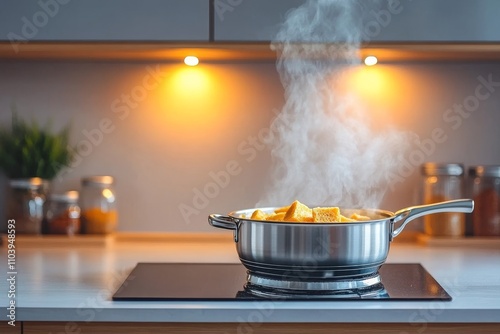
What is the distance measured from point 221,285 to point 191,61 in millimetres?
773

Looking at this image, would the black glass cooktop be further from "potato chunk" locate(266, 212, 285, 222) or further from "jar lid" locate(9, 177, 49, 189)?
"jar lid" locate(9, 177, 49, 189)

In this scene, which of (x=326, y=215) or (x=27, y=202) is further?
(x=27, y=202)

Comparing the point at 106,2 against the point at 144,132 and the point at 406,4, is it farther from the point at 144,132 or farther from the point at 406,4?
the point at 406,4

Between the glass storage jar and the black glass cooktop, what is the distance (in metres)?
0.44

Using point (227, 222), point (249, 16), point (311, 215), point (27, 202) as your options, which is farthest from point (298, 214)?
point (27, 202)

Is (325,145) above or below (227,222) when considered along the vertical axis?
above

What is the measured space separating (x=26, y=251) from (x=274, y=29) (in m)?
0.85

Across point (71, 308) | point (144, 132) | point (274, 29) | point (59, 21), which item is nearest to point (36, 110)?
point (144, 132)

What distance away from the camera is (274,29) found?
5.61 feet

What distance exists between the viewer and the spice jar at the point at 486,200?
1.98 m

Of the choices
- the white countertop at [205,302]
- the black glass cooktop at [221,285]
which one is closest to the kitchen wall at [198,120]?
the white countertop at [205,302]

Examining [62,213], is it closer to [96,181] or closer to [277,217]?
[96,181]

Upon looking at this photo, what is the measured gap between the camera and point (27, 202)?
6.50ft

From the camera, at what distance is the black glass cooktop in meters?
1.35
